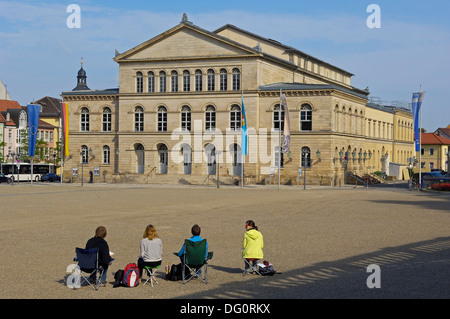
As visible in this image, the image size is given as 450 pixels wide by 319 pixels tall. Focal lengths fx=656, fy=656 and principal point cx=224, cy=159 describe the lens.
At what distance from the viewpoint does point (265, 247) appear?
19.7m

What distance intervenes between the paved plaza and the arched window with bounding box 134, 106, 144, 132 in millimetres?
35065

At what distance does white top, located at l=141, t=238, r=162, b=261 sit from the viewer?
14453 mm

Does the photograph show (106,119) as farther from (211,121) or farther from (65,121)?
(211,121)

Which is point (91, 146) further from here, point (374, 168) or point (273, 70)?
point (374, 168)

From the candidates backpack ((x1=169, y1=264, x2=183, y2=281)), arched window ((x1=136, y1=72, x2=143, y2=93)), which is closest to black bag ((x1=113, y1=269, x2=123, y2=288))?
backpack ((x1=169, y1=264, x2=183, y2=281))

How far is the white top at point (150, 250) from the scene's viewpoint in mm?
14453

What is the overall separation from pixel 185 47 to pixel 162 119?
320 inches

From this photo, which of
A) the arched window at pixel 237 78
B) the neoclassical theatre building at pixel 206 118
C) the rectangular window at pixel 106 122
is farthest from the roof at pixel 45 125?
the arched window at pixel 237 78

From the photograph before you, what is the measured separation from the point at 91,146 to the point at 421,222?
5330 cm

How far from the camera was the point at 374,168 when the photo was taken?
85938mm

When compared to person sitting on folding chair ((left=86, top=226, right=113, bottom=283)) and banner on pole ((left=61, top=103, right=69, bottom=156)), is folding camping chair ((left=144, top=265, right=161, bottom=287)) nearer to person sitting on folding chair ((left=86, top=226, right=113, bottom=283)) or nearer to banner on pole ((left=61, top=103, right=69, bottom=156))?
person sitting on folding chair ((left=86, top=226, right=113, bottom=283))

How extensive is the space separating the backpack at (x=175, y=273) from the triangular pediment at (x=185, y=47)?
175ft

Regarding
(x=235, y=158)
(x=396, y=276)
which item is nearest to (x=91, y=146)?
(x=235, y=158)

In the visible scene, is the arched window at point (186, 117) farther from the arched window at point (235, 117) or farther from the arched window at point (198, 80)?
the arched window at point (235, 117)
